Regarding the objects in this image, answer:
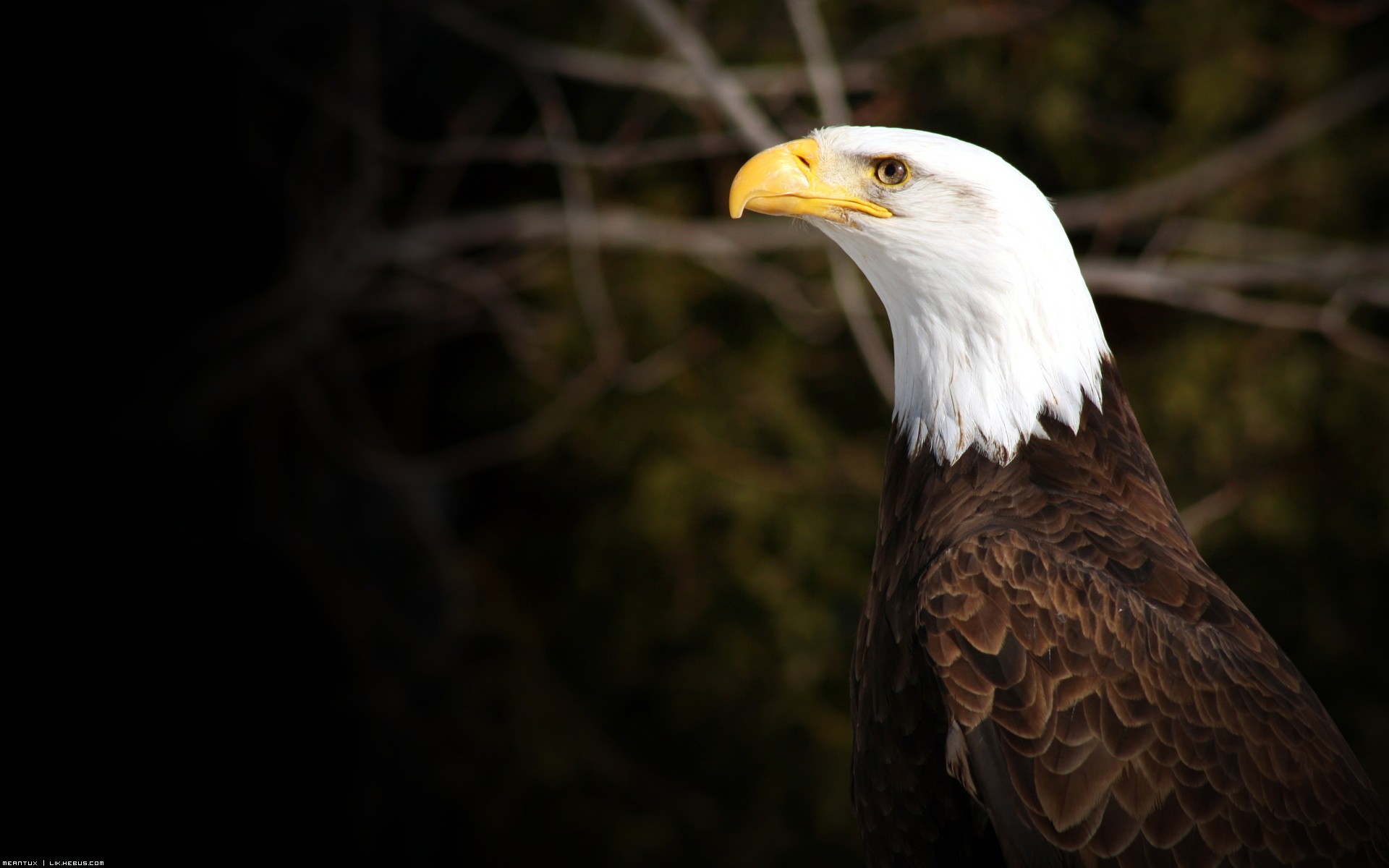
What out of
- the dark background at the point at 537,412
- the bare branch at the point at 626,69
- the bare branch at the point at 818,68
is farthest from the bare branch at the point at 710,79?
the dark background at the point at 537,412

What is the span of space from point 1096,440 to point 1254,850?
0.66 m

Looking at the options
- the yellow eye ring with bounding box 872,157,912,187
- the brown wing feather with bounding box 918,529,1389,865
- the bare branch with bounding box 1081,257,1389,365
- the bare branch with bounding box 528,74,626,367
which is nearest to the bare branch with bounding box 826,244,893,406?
the bare branch with bounding box 1081,257,1389,365

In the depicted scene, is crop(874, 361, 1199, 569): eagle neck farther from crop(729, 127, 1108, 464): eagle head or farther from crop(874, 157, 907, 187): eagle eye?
crop(874, 157, 907, 187): eagle eye

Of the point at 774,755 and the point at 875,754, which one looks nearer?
the point at 875,754

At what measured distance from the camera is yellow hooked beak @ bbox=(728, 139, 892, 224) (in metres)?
1.97

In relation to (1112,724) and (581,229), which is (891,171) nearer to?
(1112,724)

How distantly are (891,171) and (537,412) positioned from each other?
3233 mm

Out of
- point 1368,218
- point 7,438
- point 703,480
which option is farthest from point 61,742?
point 1368,218

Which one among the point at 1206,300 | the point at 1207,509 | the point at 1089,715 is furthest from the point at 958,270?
the point at 1207,509

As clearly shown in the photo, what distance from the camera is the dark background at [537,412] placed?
4.38m

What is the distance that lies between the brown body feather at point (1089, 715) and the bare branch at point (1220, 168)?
5.89 ft

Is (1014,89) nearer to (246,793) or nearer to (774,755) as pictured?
(774,755)

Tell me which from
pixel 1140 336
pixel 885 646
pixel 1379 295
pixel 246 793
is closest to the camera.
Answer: pixel 885 646

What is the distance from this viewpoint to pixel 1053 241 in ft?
6.18
